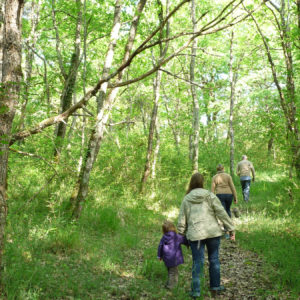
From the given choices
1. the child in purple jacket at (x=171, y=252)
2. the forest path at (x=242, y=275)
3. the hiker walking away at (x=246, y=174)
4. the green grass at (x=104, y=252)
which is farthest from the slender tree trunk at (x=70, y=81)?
the hiker walking away at (x=246, y=174)

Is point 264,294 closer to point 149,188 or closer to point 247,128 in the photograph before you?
point 149,188

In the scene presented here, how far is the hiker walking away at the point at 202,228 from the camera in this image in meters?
4.20

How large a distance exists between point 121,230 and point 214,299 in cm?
328

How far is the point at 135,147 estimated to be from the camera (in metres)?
11.9

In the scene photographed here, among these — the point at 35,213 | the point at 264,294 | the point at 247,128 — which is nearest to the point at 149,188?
the point at 35,213

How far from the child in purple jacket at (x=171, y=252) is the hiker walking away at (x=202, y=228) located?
0.48 ft

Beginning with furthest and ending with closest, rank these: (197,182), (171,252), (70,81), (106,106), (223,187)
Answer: (70,81), (223,187), (106,106), (197,182), (171,252)

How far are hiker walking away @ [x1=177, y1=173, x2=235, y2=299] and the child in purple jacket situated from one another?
0.48 ft

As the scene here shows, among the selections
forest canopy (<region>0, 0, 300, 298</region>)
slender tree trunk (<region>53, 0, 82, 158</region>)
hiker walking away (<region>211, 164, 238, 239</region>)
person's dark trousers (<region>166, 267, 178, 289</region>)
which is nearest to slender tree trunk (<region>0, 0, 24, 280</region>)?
forest canopy (<region>0, 0, 300, 298</region>)

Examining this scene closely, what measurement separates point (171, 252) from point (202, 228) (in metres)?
0.66

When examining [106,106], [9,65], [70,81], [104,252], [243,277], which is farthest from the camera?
[70,81]

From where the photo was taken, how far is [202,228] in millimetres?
4211

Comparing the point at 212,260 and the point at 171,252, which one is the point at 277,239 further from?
the point at 171,252

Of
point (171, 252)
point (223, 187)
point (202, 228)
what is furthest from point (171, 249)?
point (223, 187)
